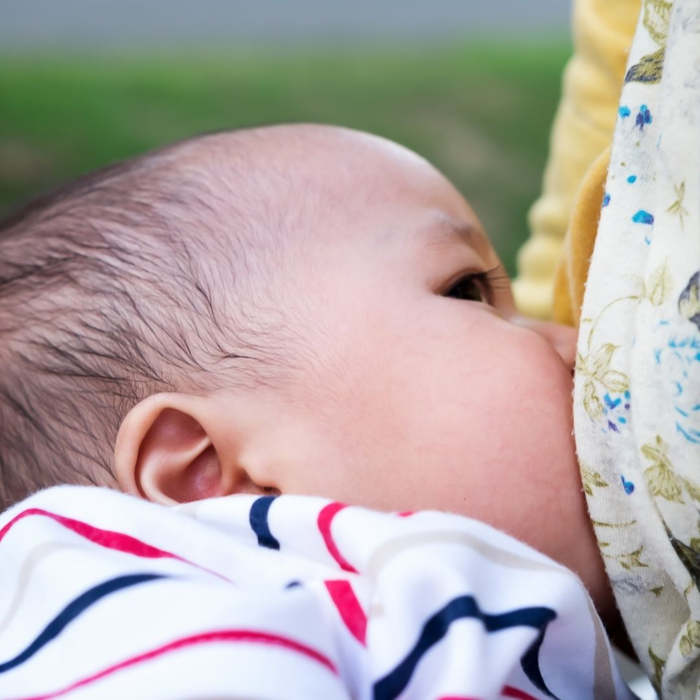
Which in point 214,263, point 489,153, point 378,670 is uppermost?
point 214,263

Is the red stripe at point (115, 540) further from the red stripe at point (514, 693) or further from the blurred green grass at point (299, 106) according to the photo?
the blurred green grass at point (299, 106)

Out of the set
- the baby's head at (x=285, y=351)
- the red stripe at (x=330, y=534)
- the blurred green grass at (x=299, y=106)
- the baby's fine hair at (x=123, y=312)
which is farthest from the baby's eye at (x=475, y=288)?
the blurred green grass at (x=299, y=106)

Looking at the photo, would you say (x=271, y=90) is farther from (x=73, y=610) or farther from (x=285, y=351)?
(x=73, y=610)

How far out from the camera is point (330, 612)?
515mm

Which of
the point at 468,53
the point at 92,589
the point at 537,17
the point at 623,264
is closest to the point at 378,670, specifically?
the point at 92,589

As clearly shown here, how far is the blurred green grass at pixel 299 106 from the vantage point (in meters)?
2.32

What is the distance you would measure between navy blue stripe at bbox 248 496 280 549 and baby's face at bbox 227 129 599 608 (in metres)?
0.06

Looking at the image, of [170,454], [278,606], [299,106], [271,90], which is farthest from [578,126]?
[271,90]

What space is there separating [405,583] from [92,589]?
16 cm

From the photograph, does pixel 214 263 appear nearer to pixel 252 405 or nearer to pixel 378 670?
pixel 252 405

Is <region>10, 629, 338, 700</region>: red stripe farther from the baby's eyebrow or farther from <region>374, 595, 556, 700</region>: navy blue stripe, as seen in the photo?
the baby's eyebrow

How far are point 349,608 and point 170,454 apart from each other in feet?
0.64

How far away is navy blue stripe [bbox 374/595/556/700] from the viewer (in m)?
0.49

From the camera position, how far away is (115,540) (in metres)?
0.56
